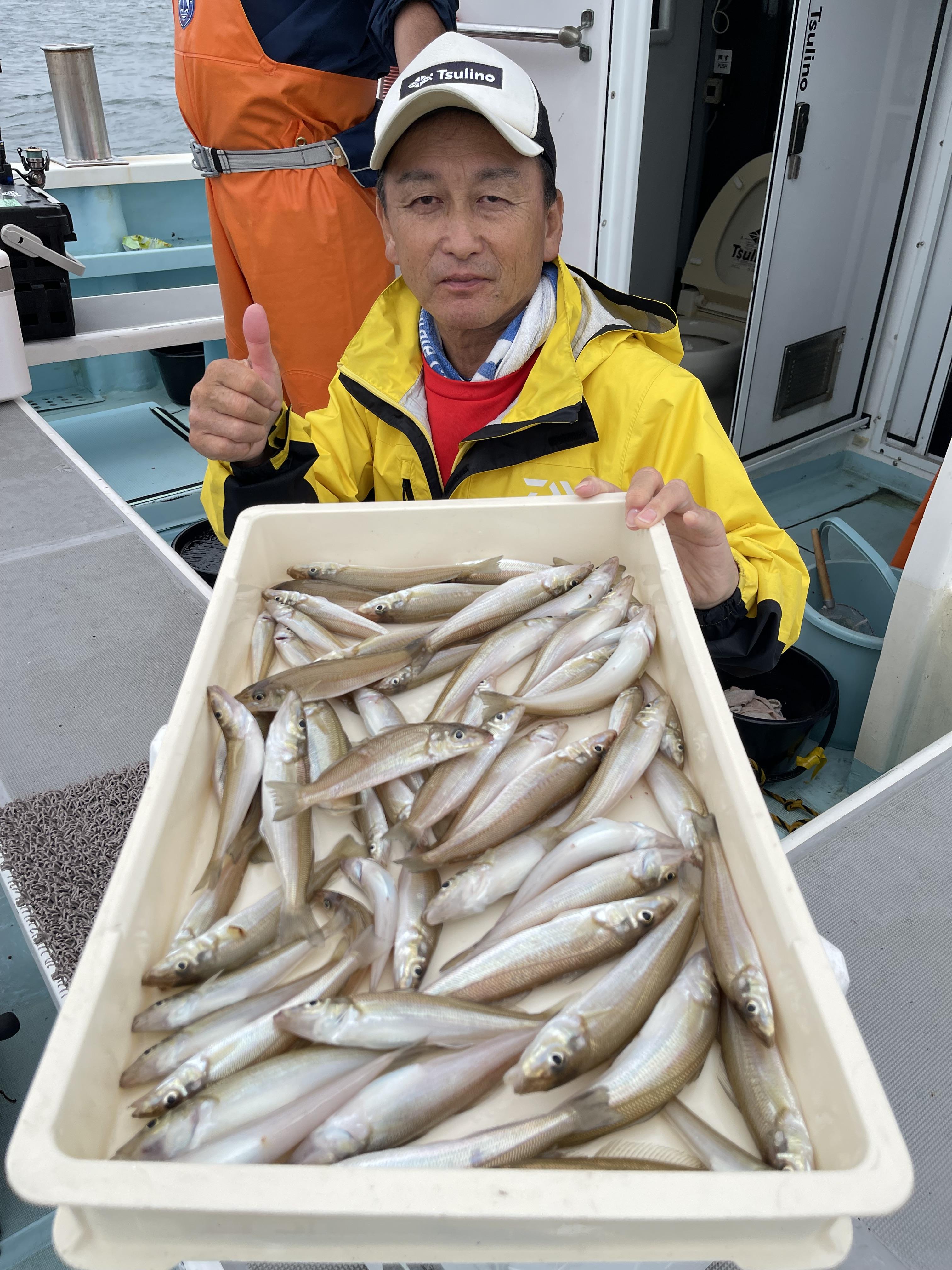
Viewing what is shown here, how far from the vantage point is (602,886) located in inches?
31.4

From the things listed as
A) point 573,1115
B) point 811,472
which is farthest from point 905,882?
point 811,472

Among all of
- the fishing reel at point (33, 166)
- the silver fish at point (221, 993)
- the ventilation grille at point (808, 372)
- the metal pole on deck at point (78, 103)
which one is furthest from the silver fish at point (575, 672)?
the metal pole on deck at point (78, 103)

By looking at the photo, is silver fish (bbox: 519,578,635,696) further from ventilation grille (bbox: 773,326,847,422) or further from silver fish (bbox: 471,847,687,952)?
ventilation grille (bbox: 773,326,847,422)

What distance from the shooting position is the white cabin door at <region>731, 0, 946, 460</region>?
3.11 m

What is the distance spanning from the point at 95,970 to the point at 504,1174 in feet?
1.13

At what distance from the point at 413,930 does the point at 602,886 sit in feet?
0.59

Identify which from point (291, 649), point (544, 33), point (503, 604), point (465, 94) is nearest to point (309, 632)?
point (291, 649)

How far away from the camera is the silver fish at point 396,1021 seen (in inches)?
26.5

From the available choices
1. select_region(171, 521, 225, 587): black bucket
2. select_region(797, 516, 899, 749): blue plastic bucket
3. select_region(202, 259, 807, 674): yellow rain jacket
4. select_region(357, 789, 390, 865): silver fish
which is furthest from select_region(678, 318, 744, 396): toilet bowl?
select_region(357, 789, 390, 865): silver fish

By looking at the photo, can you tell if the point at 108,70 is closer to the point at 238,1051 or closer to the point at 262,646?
the point at 262,646

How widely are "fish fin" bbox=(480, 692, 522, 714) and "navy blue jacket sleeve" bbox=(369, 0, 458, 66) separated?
7.18ft

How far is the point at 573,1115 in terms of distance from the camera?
62 cm

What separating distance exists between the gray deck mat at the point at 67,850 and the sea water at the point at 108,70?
17.8 ft

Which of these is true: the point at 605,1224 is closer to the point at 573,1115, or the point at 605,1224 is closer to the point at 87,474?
the point at 573,1115
